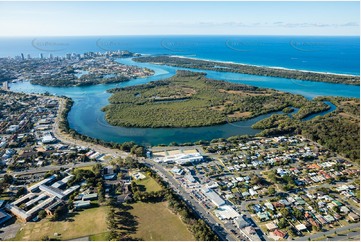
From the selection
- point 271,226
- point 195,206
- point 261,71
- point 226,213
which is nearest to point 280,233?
point 271,226

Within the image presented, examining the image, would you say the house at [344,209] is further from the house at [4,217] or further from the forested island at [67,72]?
the forested island at [67,72]

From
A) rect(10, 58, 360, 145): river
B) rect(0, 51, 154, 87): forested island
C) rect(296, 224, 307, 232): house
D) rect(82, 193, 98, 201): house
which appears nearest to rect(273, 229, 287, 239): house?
rect(296, 224, 307, 232): house

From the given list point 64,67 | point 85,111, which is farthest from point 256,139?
point 64,67

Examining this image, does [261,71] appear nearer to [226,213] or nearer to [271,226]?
[226,213]

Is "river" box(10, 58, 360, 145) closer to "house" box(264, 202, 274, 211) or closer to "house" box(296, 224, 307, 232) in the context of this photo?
"house" box(264, 202, 274, 211)

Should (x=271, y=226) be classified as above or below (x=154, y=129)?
below

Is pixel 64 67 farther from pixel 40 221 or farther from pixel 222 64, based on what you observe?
pixel 40 221
